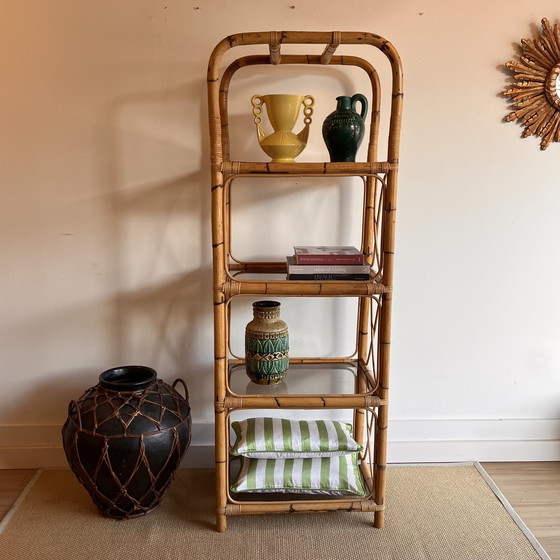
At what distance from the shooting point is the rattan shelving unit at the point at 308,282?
1.42 metres

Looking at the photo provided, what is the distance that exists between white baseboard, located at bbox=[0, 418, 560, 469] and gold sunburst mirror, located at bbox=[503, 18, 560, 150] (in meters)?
1.07

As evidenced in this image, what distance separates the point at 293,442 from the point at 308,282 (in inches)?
22.0

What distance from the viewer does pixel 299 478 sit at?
1.65 metres

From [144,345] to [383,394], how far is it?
905 mm

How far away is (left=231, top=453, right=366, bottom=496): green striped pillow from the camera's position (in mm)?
1639

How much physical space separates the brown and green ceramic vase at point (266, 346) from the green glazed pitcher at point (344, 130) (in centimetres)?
52

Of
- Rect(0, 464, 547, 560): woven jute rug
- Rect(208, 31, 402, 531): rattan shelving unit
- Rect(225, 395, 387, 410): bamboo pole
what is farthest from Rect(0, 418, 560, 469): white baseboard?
Rect(225, 395, 387, 410): bamboo pole

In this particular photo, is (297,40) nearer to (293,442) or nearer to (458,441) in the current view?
(293,442)

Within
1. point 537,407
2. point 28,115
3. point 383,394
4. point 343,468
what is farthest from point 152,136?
point 537,407

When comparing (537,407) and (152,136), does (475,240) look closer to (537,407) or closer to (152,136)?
(537,407)

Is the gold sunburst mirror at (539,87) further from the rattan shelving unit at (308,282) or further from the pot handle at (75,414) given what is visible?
the pot handle at (75,414)

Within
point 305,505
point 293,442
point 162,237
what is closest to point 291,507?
point 305,505

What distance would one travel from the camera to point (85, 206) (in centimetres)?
181

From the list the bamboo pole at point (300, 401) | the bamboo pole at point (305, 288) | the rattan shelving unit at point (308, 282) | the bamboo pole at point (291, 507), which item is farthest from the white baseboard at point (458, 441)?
the bamboo pole at point (305, 288)
